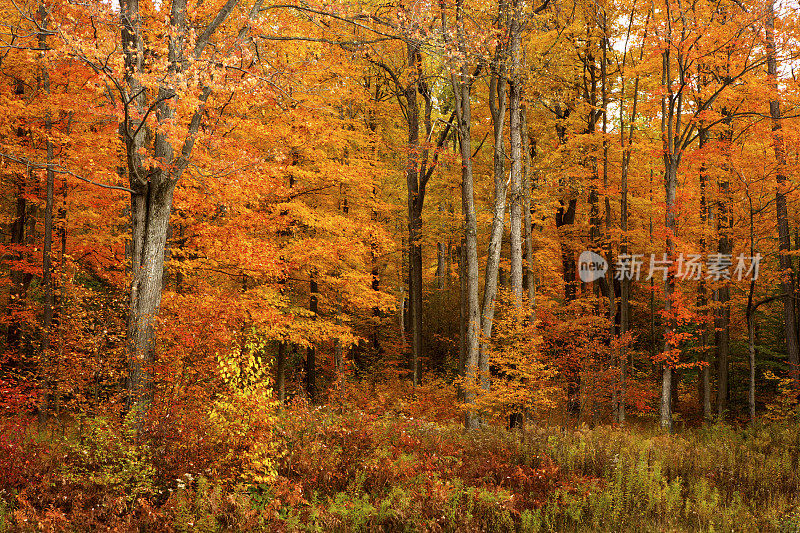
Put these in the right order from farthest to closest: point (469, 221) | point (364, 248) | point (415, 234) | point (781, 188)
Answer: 1. point (415, 234)
2. point (364, 248)
3. point (781, 188)
4. point (469, 221)

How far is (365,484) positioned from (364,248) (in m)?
9.30

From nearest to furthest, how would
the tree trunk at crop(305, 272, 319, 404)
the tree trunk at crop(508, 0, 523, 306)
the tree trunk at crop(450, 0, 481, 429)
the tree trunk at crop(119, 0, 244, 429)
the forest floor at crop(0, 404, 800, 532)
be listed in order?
the forest floor at crop(0, 404, 800, 532)
the tree trunk at crop(119, 0, 244, 429)
the tree trunk at crop(450, 0, 481, 429)
the tree trunk at crop(508, 0, 523, 306)
the tree trunk at crop(305, 272, 319, 404)

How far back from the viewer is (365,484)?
7785 millimetres

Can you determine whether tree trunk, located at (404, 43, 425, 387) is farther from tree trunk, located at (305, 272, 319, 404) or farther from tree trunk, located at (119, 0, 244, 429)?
tree trunk, located at (119, 0, 244, 429)

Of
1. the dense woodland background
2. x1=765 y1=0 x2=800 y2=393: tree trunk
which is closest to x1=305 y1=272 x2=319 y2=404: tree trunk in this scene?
the dense woodland background

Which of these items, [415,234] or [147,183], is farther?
[415,234]

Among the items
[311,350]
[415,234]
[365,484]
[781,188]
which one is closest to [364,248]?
[415,234]

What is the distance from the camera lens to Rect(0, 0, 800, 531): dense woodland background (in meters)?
7.38

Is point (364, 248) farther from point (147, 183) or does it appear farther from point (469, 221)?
point (147, 183)

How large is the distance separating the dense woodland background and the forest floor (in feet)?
0.20

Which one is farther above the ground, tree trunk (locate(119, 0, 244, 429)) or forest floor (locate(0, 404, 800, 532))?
tree trunk (locate(119, 0, 244, 429))

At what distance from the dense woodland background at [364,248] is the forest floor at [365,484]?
0.06m

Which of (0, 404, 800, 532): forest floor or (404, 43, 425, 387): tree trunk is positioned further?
(404, 43, 425, 387): tree trunk

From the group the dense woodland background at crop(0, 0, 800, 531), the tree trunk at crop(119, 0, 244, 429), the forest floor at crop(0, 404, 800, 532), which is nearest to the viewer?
the forest floor at crop(0, 404, 800, 532)
